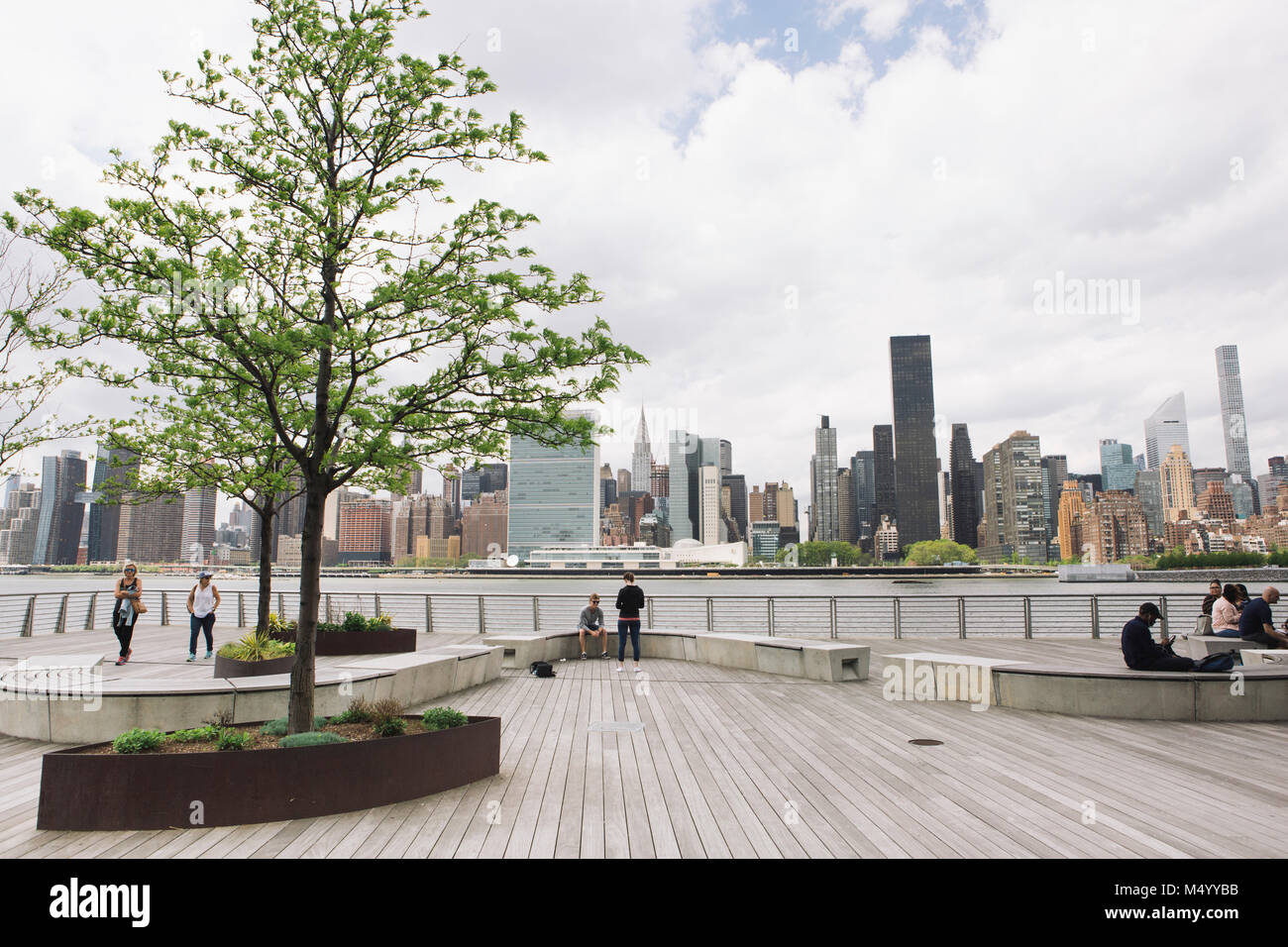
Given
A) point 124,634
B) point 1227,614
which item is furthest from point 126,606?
point 1227,614

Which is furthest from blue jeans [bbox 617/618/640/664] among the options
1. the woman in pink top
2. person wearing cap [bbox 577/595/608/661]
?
the woman in pink top

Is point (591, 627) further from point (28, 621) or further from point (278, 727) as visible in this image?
point (28, 621)

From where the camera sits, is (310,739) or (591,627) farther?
(591,627)

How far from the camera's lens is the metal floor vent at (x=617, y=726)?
8219 mm

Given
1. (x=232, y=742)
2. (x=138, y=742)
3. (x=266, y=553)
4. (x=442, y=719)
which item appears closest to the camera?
(x=138, y=742)

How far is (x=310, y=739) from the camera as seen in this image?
5.42 meters

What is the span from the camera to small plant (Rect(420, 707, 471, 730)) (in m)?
6.08

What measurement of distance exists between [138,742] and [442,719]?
218 cm

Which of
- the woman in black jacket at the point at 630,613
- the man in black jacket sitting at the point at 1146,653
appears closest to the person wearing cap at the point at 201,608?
the woman in black jacket at the point at 630,613

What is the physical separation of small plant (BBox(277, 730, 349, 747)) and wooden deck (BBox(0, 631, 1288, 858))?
0.56 meters

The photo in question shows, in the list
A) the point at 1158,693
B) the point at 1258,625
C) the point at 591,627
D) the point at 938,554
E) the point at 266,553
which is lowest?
the point at 938,554

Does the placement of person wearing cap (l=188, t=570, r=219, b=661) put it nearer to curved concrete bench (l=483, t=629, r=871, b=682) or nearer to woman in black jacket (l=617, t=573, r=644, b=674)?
curved concrete bench (l=483, t=629, r=871, b=682)
